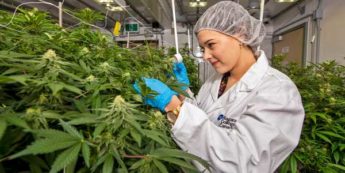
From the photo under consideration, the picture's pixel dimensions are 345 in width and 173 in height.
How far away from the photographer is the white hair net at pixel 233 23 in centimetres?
115

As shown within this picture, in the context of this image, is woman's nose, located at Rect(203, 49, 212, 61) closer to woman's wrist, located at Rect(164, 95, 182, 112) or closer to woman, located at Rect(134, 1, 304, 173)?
woman, located at Rect(134, 1, 304, 173)

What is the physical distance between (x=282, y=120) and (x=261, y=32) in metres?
0.50

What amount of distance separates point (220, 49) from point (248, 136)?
1.26ft

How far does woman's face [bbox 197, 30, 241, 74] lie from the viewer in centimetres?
112

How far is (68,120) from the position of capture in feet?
1.73

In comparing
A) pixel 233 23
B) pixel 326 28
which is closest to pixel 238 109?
pixel 233 23

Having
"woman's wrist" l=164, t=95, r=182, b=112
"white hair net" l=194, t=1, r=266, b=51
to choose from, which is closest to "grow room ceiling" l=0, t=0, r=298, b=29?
"white hair net" l=194, t=1, r=266, b=51

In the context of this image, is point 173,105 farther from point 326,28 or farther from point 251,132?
point 326,28

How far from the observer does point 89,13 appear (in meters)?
1.10

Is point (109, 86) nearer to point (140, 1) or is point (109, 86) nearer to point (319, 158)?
point (319, 158)

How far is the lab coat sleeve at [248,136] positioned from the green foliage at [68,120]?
8.0 inches

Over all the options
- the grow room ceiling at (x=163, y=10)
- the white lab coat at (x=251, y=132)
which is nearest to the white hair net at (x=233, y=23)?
the white lab coat at (x=251, y=132)

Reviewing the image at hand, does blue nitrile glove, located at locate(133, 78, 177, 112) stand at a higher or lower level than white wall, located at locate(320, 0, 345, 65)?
lower

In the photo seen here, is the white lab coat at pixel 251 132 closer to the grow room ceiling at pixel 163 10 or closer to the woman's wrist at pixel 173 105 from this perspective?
the woman's wrist at pixel 173 105
